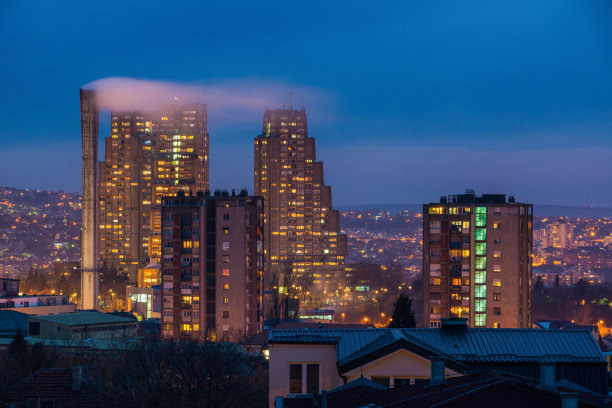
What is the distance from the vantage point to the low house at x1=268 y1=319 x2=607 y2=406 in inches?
623

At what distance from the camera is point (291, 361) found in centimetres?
1669

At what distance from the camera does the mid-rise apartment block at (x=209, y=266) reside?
62250mm

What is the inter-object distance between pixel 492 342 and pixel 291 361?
3467 mm

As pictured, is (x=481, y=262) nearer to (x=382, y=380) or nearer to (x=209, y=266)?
(x=209, y=266)

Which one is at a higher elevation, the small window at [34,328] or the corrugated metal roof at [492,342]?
the corrugated metal roof at [492,342]

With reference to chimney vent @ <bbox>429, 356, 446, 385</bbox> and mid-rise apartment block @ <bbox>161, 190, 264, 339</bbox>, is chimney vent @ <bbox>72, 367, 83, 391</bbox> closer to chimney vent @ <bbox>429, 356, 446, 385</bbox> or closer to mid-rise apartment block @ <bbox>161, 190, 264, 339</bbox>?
chimney vent @ <bbox>429, 356, 446, 385</bbox>

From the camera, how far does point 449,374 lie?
15.7 meters

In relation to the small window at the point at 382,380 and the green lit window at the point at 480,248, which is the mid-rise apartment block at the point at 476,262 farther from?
the small window at the point at 382,380

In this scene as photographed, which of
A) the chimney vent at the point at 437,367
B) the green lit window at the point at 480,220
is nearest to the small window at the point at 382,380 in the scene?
the chimney vent at the point at 437,367

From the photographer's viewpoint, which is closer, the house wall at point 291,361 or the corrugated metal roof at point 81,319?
the house wall at point 291,361

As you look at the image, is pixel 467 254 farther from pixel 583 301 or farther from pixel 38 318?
pixel 583 301

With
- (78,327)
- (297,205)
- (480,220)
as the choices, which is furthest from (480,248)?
(297,205)

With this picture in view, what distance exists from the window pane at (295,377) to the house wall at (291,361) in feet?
0.21

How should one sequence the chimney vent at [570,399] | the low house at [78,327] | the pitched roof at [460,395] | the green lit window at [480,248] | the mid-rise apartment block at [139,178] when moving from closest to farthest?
1. the chimney vent at [570,399]
2. the pitched roof at [460,395]
3. the low house at [78,327]
4. the green lit window at [480,248]
5. the mid-rise apartment block at [139,178]
